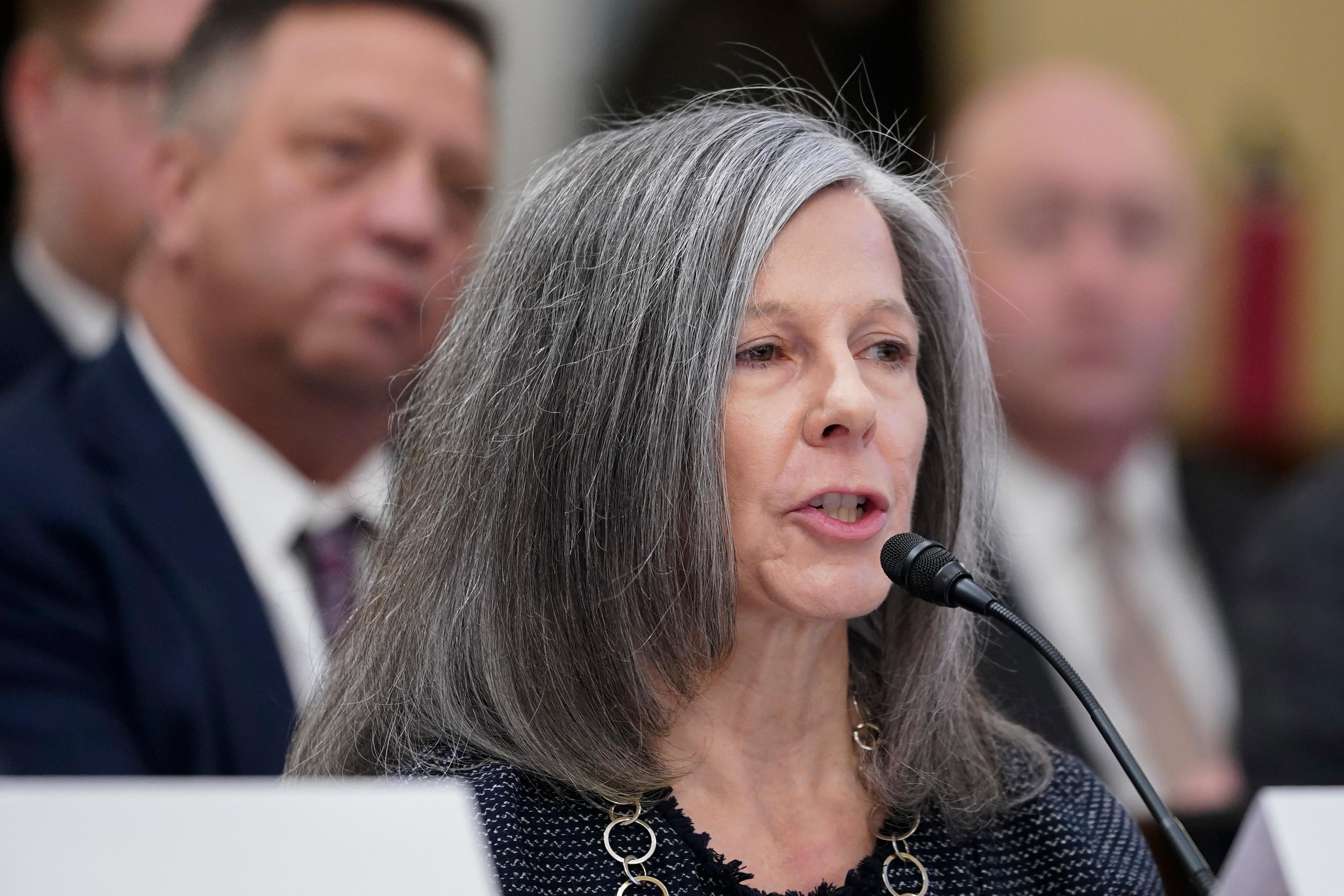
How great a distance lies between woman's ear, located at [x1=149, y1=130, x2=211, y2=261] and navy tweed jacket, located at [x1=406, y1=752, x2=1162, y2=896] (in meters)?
1.37

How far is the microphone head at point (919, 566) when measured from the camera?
1577mm

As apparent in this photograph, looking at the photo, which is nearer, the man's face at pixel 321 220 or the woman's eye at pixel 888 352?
the woman's eye at pixel 888 352

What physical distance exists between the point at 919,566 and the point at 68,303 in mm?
2062

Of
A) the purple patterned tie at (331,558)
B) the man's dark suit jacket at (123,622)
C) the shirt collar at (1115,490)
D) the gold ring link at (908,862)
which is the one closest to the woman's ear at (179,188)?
the man's dark suit jacket at (123,622)

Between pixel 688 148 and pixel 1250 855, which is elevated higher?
pixel 688 148

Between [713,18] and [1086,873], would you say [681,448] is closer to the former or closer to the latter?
[1086,873]

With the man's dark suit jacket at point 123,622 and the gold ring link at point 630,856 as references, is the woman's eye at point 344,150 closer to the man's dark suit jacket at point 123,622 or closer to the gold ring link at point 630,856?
the man's dark suit jacket at point 123,622

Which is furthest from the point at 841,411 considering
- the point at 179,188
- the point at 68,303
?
the point at 68,303

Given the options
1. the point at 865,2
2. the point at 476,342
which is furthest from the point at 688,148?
the point at 865,2

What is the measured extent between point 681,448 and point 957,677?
0.48 metres

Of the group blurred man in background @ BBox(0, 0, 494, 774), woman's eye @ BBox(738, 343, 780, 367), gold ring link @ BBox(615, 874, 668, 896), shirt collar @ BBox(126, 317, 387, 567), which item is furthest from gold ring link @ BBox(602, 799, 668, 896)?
shirt collar @ BBox(126, 317, 387, 567)

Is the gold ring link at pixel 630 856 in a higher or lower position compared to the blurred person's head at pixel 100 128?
lower

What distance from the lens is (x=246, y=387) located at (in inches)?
105

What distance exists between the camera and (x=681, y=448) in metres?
1.62
